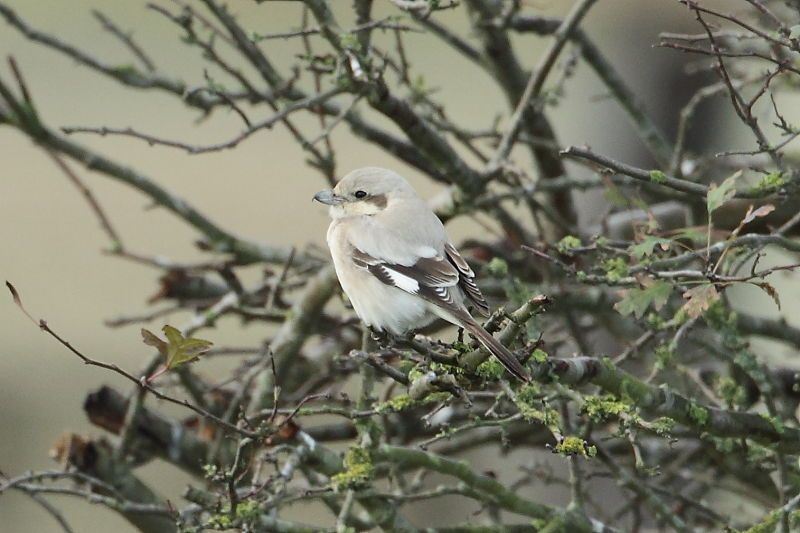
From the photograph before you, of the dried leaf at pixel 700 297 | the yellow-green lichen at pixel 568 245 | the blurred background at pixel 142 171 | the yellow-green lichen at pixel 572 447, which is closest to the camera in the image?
the yellow-green lichen at pixel 572 447

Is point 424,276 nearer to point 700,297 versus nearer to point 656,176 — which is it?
point 656,176

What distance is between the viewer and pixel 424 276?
143 inches

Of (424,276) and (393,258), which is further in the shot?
(393,258)

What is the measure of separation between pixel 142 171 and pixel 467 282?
813cm

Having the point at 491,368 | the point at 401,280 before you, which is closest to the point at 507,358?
the point at 491,368

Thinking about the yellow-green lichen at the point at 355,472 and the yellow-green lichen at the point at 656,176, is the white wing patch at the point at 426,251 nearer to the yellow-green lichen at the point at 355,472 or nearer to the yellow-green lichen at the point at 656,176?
the yellow-green lichen at the point at 355,472

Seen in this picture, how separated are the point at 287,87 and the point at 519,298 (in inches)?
45.1

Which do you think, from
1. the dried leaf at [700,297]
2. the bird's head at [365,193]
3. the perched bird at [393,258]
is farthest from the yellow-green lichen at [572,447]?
the bird's head at [365,193]

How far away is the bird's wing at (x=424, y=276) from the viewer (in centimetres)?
350

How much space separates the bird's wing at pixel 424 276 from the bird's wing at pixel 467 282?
0.02m

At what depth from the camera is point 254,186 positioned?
11352 millimetres

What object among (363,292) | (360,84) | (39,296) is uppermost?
(39,296)

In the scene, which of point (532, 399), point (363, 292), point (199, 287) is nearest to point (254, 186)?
point (199, 287)

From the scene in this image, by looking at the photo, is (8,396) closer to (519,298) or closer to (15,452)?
(15,452)
